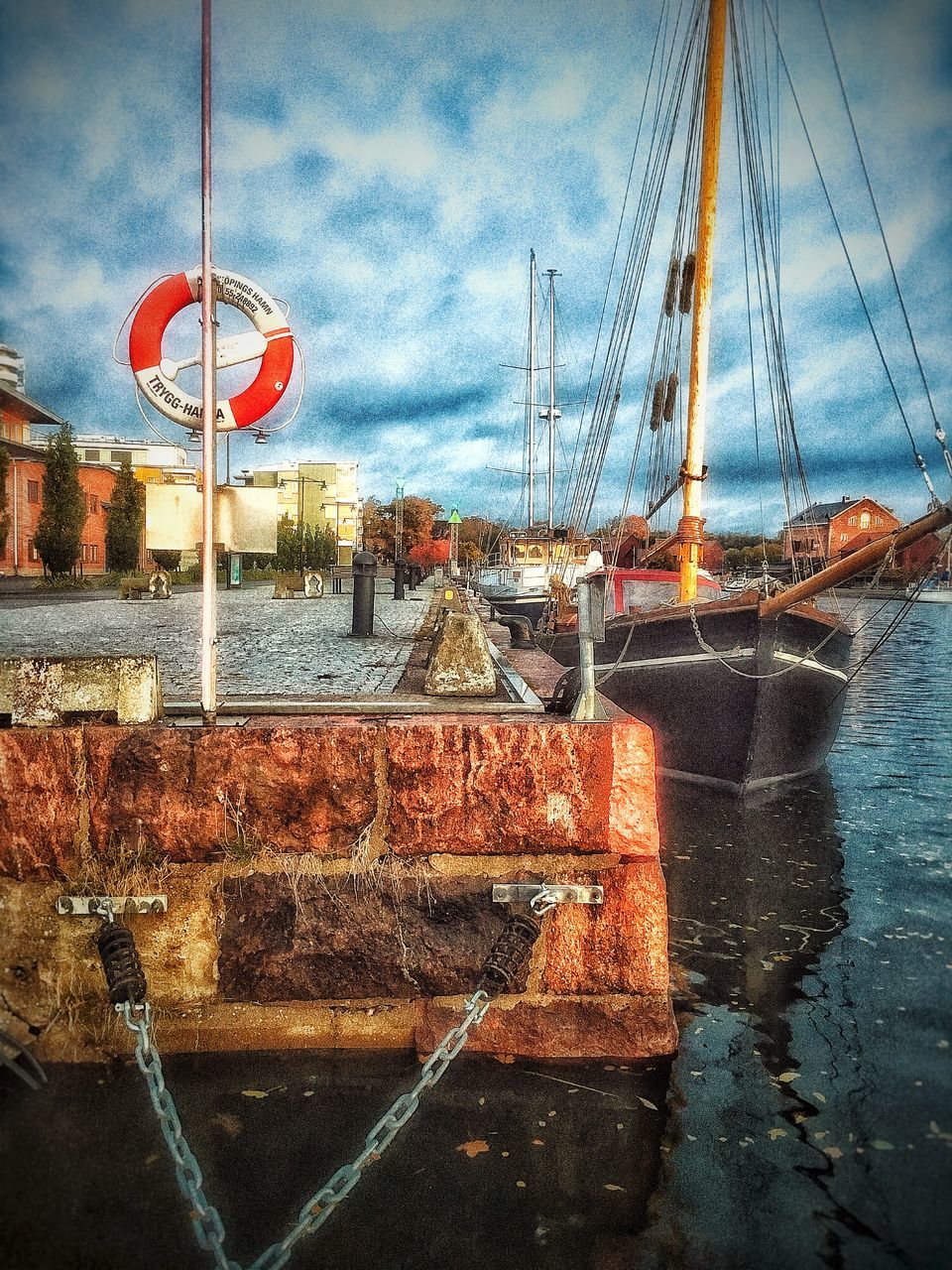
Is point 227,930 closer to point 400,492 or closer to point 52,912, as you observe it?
point 52,912

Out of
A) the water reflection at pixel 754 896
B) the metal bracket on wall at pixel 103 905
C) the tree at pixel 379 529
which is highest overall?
the tree at pixel 379 529

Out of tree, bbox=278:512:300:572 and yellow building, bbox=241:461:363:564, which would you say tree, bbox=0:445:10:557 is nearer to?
tree, bbox=278:512:300:572

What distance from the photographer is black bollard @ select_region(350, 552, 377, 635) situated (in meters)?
11.7

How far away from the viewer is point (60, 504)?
→ 100 ft

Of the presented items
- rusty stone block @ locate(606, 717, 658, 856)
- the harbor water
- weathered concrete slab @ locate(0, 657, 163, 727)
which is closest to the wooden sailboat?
the harbor water


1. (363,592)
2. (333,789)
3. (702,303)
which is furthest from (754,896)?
(702,303)

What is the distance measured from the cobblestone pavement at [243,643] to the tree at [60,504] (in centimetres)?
1338

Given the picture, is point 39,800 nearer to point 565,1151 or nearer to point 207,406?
point 207,406

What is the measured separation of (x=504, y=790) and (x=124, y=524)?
3685 centimetres

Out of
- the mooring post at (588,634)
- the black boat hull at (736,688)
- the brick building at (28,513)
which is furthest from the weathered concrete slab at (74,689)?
the brick building at (28,513)

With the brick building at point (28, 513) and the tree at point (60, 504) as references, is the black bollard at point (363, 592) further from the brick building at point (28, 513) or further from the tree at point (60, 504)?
the brick building at point (28, 513)

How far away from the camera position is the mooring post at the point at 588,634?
140 inches

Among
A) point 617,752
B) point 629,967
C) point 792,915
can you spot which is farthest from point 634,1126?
point 792,915

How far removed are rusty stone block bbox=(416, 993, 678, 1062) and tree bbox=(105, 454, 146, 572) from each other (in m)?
36.3
